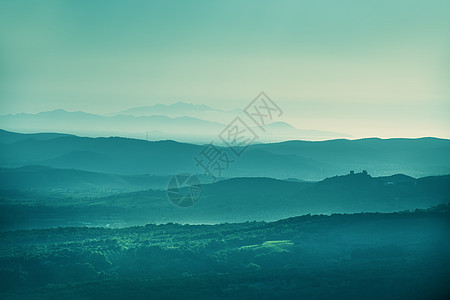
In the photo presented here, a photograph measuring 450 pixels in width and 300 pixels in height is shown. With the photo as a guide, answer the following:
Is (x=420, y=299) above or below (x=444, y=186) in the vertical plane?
below

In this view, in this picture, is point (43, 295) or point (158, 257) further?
point (158, 257)

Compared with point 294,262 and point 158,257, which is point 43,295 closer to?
point 158,257

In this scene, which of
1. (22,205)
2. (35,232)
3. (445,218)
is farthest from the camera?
(22,205)

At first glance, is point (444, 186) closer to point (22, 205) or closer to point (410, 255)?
point (410, 255)

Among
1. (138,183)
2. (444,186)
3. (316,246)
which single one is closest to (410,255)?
(316,246)

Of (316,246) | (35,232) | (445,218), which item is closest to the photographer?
(316,246)

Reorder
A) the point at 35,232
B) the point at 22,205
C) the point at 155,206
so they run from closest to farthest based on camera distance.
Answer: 1. the point at 35,232
2. the point at 22,205
3. the point at 155,206

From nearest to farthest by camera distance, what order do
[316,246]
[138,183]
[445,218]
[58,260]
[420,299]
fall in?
1. [420,299]
2. [58,260]
3. [316,246]
4. [445,218]
5. [138,183]

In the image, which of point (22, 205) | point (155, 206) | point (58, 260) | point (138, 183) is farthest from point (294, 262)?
point (138, 183)

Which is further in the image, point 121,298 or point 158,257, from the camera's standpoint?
point 158,257
